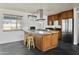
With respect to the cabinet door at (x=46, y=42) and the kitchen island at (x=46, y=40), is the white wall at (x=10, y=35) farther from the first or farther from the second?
the cabinet door at (x=46, y=42)

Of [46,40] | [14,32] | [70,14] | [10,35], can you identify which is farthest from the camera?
[14,32]

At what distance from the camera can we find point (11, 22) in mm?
6410

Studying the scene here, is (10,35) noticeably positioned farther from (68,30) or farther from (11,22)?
(68,30)

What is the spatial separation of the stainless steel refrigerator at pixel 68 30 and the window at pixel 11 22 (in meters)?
3.09

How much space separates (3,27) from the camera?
19.2 feet

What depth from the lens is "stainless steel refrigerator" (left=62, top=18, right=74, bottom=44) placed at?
18.2 feet

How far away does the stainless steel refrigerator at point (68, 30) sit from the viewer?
218 inches

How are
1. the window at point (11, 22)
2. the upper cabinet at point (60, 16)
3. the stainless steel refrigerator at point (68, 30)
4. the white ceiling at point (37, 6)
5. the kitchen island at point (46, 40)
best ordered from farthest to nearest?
the window at point (11, 22)
the upper cabinet at point (60, 16)
the stainless steel refrigerator at point (68, 30)
the white ceiling at point (37, 6)
the kitchen island at point (46, 40)

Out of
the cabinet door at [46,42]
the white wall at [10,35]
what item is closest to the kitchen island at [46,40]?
the cabinet door at [46,42]

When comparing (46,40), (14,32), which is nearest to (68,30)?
(46,40)


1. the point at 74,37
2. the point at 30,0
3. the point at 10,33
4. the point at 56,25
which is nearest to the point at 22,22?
the point at 10,33

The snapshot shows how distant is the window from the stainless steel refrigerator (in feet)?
10.1

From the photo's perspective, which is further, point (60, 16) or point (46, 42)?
point (60, 16)

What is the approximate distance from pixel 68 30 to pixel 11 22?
3678 mm
